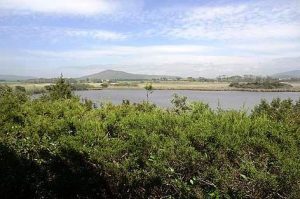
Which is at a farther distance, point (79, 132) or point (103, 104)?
point (103, 104)

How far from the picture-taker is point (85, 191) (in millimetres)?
7695

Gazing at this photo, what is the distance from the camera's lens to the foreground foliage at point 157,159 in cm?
696

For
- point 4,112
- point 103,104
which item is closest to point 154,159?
point 4,112

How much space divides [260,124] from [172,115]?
6.71ft

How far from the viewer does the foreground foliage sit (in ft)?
22.8

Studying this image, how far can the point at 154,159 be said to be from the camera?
7.55m

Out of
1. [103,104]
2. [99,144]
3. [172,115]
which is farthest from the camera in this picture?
[103,104]

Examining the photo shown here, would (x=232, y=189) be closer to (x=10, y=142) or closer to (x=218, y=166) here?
(x=218, y=166)

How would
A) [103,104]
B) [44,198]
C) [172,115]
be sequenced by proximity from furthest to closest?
[103,104], [172,115], [44,198]

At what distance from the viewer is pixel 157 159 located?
7500 mm

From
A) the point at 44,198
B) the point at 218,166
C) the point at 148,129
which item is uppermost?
the point at 148,129

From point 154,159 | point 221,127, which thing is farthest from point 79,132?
point 221,127

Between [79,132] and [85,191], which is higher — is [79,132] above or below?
above

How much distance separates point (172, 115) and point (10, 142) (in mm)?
3526
